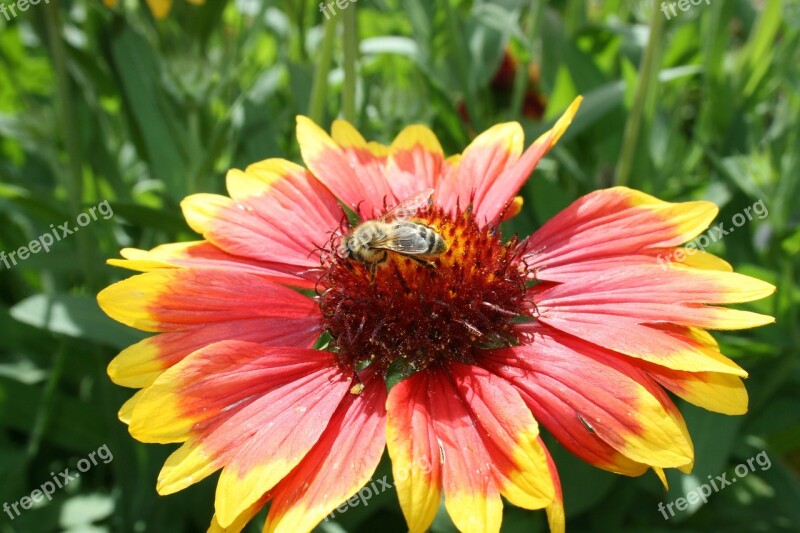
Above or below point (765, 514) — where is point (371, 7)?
above

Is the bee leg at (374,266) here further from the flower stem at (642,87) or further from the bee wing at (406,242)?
the flower stem at (642,87)

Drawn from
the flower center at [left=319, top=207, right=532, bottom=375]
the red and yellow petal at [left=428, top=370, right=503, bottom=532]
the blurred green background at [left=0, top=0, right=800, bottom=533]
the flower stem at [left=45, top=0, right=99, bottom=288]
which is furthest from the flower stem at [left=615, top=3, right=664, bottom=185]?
the flower stem at [left=45, top=0, right=99, bottom=288]

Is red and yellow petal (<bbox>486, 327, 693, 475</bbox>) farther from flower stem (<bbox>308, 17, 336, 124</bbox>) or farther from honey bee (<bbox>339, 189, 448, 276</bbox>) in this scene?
flower stem (<bbox>308, 17, 336, 124</bbox>)

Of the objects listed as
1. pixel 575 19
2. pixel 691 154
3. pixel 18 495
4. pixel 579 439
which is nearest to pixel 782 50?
pixel 691 154

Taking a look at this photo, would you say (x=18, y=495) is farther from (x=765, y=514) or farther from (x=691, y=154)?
(x=691, y=154)

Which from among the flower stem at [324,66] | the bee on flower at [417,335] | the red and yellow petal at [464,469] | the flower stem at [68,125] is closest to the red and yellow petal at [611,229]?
the bee on flower at [417,335]
